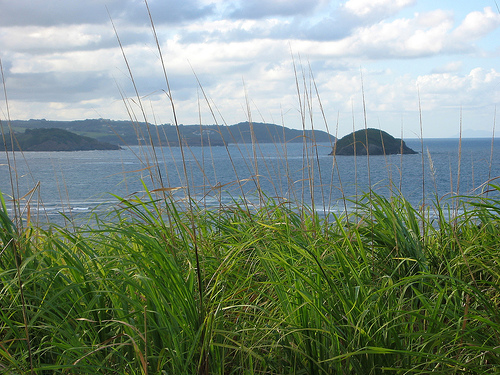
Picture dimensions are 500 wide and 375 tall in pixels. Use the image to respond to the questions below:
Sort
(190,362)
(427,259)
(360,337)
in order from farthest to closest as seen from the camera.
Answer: (427,259)
(360,337)
(190,362)

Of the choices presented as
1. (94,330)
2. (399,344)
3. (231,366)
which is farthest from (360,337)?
(94,330)

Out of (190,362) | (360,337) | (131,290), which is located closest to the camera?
(190,362)

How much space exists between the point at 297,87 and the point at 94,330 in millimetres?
2135

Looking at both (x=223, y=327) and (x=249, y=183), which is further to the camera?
(x=249, y=183)

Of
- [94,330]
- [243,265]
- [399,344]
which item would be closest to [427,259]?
[399,344]

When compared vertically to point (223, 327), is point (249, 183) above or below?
below

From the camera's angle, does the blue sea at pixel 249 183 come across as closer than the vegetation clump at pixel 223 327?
No

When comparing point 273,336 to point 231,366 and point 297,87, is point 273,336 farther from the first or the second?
point 297,87

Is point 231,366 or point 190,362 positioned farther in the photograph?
point 231,366

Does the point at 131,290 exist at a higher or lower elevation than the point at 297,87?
lower

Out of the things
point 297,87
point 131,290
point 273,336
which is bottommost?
point 273,336

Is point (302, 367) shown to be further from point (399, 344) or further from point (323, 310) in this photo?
point (399, 344)

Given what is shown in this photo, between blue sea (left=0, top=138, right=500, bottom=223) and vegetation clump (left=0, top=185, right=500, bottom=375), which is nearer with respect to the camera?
vegetation clump (left=0, top=185, right=500, bottom=375)

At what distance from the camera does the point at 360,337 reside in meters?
1.65
